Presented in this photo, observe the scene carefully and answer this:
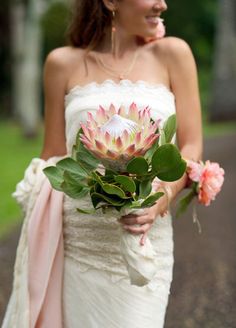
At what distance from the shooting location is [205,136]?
56.6ft

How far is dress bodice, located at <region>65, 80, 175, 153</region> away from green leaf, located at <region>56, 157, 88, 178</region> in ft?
1.78

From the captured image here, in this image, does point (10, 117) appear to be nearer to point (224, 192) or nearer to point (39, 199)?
point (224, 192)

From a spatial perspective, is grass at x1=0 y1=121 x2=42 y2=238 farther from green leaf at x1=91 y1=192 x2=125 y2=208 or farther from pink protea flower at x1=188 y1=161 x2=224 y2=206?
green leaf at x1=91 y1=192 x2=125 y2=208

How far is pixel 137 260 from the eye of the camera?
327 centimetres

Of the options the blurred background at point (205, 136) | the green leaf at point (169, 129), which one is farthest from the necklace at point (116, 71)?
the green leaf at point (169, 129)

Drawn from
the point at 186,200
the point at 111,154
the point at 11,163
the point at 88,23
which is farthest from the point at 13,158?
the point at 111,154

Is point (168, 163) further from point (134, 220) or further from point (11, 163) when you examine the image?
point (11, 163)

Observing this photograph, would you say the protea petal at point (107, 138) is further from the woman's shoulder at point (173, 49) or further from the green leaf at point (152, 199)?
the woman's shoulder at point (173, 49)

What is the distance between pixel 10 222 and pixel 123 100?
21.1 feet

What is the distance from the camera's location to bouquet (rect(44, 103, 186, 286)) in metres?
3.01

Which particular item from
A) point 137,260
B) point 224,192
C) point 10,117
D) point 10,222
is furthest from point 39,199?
point 10,117

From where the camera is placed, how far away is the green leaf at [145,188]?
3.17 m

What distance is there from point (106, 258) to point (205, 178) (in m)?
0.56

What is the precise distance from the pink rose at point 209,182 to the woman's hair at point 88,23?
85 cm
